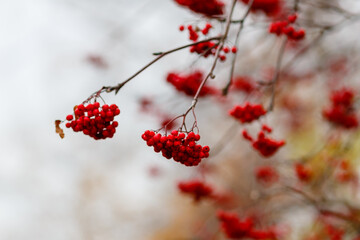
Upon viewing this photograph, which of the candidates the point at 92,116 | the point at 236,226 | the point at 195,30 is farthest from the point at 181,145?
the point at 236,226

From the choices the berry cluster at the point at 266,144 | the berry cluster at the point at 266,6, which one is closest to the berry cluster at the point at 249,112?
the berry cluster at the point at 266,144

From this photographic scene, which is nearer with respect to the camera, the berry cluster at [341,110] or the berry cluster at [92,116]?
the berry cluster at [92,116]

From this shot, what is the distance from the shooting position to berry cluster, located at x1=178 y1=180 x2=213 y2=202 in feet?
11.3

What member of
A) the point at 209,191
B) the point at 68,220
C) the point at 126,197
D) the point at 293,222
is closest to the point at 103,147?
the point at 126,197

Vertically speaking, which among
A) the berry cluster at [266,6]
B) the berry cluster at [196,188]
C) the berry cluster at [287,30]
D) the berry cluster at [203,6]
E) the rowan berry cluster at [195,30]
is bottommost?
the berry cluster at [196,188]

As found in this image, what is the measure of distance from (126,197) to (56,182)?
273 centimetres

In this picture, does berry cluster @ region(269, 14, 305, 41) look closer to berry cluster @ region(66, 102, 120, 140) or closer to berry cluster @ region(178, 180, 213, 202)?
berry cluster @ region(66, 102, 120, 140)

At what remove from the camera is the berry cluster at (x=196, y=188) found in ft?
11.3

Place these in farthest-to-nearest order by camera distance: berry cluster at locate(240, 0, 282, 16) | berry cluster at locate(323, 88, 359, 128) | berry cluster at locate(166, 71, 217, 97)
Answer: berry cluster at locate(323, 88, 359, 128), berry cluster at locate(240, 0, 282, 16), berry cluster at locate(166, 71, 217, 97)

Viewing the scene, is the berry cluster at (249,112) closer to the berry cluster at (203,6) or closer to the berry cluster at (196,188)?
the berry cluster at (203,6)

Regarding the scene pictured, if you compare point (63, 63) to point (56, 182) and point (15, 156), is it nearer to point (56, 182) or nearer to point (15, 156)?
point (56, 182)

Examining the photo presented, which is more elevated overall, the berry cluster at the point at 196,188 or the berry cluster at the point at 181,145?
the berry cluster at the point at 196,188

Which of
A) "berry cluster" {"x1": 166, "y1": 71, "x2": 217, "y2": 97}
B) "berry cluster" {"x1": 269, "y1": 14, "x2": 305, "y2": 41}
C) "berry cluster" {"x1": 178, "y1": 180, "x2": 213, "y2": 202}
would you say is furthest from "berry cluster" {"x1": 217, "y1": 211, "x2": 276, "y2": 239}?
"berry cluster" {"x1": 269, "y1": 14, "x2": 305, "y2": 41}

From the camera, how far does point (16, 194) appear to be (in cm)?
1461
